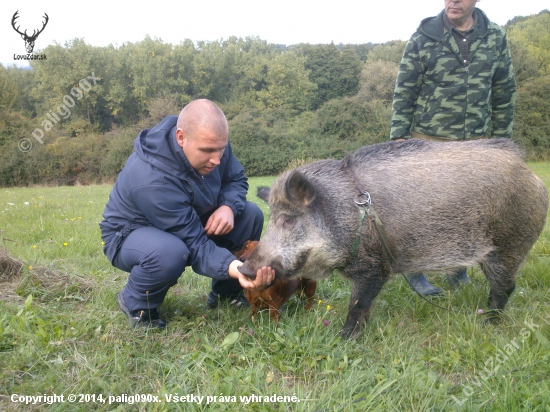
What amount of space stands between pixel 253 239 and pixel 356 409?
75.9 inches

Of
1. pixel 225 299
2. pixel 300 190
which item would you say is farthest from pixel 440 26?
pixel 225 299

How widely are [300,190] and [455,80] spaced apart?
2008mm

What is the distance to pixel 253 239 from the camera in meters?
3.85

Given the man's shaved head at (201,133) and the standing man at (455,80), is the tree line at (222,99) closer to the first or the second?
the man's shaved head at (201,133)

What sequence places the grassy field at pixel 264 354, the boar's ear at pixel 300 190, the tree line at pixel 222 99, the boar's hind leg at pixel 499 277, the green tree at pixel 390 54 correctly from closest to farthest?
the grassy field at pixel 264 354, the boar's ear at pixel 300 190, the boar's hind leg at pixel 499 277, the tree line at pixel 222 99, the green tree at pixel 390 54

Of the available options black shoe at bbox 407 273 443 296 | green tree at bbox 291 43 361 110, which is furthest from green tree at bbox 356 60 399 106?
black shoe at bbox 407 273 443 296

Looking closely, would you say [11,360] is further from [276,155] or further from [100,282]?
[276,155]

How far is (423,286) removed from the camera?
413 centimetres

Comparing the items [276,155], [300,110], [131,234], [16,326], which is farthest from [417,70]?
[300,110]

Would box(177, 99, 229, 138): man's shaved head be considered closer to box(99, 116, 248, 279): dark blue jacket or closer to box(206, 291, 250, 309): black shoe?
box(99, 116, 248, 279): dark blue jacket

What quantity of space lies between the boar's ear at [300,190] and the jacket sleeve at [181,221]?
0.61 m

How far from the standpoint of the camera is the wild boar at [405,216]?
3033 millimetres

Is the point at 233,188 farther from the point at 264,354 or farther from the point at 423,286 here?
the point at 423,286

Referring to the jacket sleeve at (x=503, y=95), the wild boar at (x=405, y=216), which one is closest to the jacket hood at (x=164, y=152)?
the wild boar at (x=405, y=216)
